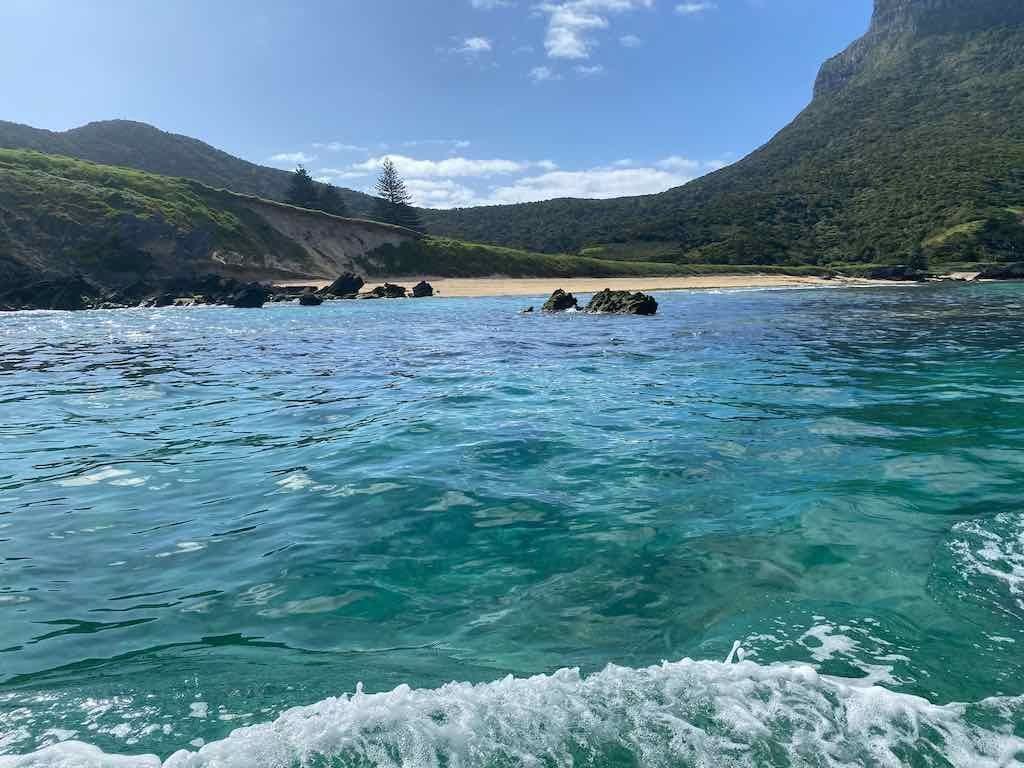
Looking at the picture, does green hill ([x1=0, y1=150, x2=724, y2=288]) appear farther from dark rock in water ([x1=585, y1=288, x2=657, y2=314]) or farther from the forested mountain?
dark rock in water ([x1=585, y1=288, x2=657, y2=314])

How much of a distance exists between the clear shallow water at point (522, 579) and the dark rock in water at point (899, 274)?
53.3m

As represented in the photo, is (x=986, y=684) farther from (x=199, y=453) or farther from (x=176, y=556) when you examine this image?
(x=199, y=453)

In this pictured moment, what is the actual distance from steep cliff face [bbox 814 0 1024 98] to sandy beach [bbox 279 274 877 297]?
118 m

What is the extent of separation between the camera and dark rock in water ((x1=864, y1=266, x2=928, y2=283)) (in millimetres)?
56344

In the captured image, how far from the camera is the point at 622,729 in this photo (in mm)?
3045

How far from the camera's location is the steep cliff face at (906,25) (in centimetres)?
13388

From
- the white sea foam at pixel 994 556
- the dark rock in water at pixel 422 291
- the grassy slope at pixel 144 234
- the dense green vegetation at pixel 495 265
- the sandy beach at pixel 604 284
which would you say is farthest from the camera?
the dense green vegetation at pixel 495 265

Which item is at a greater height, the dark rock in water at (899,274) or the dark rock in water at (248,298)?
the dark rock in water at (899,274)

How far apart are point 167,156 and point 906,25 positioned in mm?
192855

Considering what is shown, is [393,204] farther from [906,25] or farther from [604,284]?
[906,25]

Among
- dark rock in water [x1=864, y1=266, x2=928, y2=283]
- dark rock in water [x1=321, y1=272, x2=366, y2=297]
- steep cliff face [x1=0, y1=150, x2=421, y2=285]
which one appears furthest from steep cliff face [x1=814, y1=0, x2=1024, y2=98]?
dark rock in water [x1=321, y1=272, x2=366, y2=297]

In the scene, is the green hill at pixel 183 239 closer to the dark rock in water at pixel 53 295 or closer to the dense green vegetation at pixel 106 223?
the dense green vegetation at pixel 106 223

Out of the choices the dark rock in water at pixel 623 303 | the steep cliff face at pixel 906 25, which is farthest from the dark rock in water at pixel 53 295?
the steep cliff face at pixel 906 25

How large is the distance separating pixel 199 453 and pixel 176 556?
362cm
